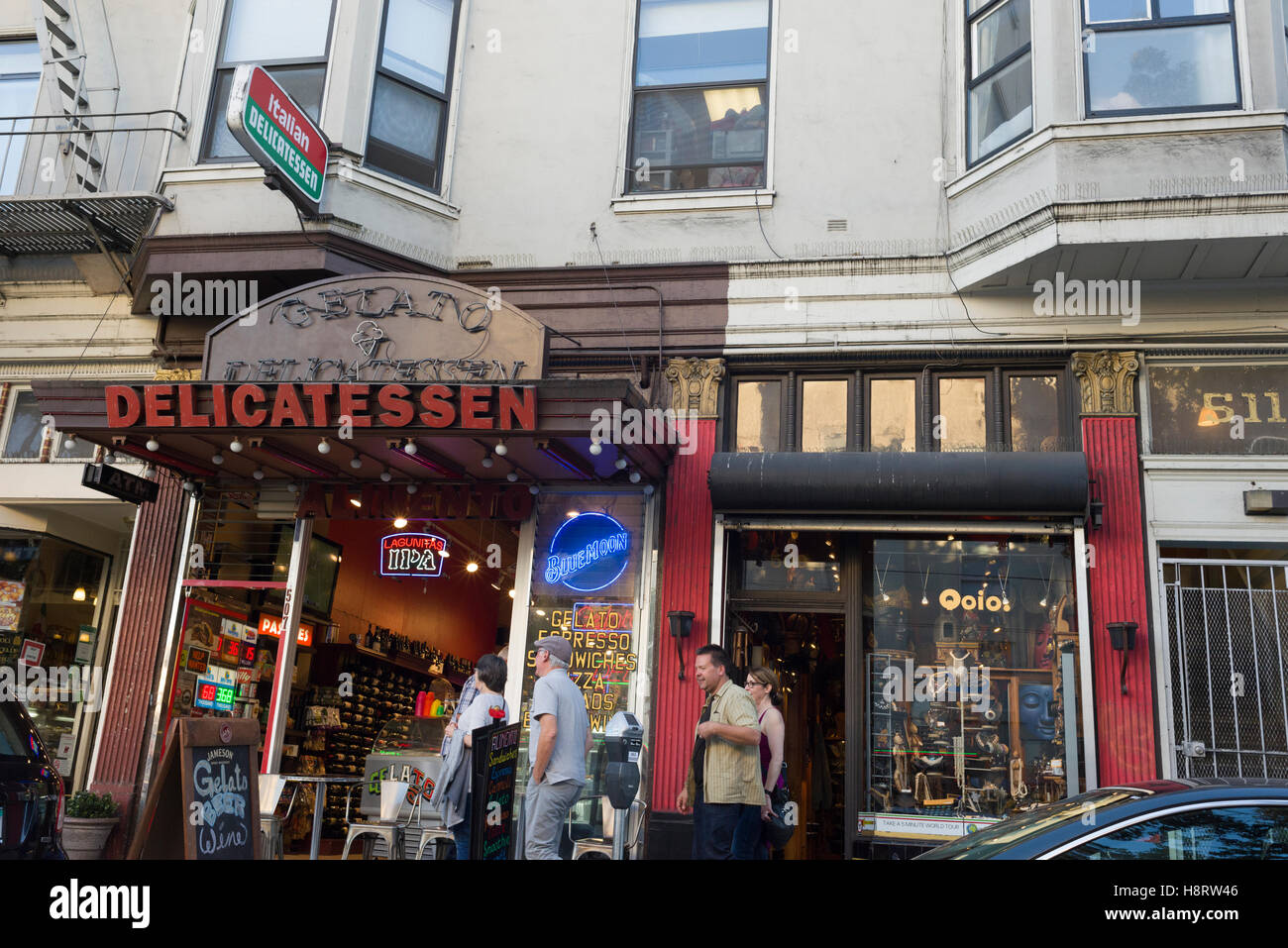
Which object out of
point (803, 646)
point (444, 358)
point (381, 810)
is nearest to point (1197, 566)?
point (803, 646)

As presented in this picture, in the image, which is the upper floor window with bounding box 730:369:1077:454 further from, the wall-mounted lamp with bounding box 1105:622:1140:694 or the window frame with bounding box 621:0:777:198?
the window frame with bounding box 621:0:777:198

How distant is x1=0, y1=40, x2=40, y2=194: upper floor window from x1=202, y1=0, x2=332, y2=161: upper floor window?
2.86 meters

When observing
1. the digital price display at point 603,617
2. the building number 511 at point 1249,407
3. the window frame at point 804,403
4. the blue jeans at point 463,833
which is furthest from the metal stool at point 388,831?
the building number 511 at point 1249,407

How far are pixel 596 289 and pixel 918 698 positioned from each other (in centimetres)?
548

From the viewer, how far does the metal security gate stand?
9.20 meters

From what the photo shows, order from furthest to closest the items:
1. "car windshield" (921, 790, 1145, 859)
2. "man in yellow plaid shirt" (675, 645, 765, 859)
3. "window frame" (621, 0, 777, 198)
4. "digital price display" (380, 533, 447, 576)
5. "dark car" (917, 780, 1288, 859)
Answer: "window frame" (621, 0, 777, 198)
"digital price display" (380, 533, 447, 576)
"man in yellow plaid shirt" (675, 645, 765, 859)
"car windshield" (921, 790, 1145, 859)
"dark car" (917, 780, 1288, 859)

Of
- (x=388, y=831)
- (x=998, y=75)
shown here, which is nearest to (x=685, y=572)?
(x=388, y=831)

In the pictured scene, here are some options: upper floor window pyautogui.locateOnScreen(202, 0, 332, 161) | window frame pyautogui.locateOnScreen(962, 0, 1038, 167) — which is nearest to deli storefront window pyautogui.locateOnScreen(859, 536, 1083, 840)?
window frame pyautogui.locateOnScreen(962, 0, 1038, 167)

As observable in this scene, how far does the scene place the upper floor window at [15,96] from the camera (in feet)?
43.0

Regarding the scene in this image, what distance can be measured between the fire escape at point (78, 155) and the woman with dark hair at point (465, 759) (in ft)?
23.2

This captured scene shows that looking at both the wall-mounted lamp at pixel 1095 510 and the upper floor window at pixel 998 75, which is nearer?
the wall-mounted lamp at pixel 1095 510

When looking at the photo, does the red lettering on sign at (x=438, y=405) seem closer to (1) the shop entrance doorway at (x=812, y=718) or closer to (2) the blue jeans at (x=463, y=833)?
(2) the blue jeans at (x=463, y=833)

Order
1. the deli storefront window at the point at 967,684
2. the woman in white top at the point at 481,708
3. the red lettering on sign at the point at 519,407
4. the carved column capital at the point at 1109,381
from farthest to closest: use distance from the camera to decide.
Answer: the carved column capital at the point at 1109,381 → the deli storefront window at the point at 967,684 → the red lettering on sign at the point at 519,407 → the woman in white top at the point at 481,708
